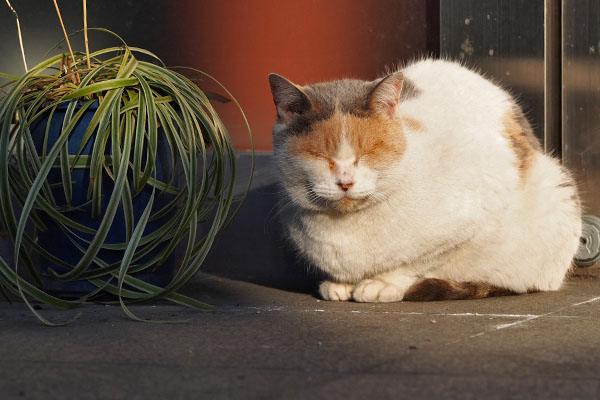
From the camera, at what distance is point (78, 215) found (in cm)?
249

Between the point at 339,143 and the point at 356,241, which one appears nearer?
the point at 339,143

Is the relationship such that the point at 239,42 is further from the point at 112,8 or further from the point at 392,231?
the point at 392,231

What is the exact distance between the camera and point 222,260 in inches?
136

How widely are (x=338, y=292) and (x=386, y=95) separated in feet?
2.33

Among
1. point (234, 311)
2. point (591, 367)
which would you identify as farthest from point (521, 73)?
point (591, 367)

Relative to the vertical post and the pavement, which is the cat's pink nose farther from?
the vertical post

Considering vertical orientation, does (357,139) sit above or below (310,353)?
above

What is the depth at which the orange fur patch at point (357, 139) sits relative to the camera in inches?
93.4

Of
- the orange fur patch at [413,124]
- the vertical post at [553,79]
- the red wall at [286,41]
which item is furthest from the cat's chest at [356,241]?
the vertical post at [553,79]

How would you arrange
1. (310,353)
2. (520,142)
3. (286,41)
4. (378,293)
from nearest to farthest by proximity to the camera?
(310,353) → (378,293) → (520,142) → (286,41)

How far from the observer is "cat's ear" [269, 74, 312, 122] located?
242 cm

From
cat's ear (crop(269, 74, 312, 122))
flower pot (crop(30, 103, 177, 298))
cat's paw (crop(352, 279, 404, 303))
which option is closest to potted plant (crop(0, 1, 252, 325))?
flower pot (crop(30, 103, 177, 298))

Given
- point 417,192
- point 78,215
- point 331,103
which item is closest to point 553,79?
point 417,192

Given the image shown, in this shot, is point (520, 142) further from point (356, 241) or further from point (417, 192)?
point (356, 241)
